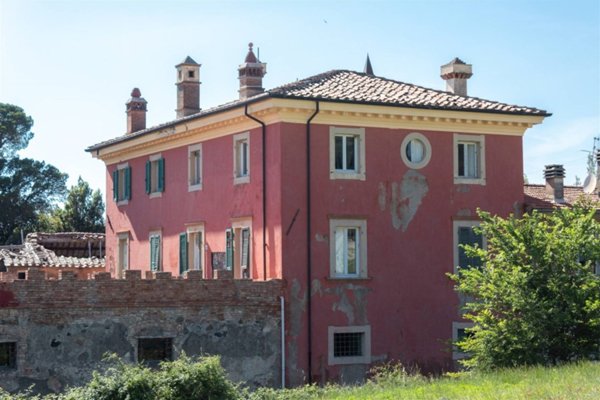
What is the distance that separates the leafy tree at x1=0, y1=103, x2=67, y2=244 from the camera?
63438 mm

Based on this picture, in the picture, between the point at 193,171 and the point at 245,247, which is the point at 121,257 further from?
the point at 245,247

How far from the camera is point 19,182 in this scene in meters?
65.1

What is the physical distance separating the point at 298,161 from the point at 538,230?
6298 mm

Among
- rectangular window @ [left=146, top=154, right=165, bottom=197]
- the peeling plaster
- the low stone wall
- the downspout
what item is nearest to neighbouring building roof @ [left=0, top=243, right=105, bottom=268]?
rectangular window @ [left=146, top=154, right=165, bottom=197]

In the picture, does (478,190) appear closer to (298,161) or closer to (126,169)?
(298,161)

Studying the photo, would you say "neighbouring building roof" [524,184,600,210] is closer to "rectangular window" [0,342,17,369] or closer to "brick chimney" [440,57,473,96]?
"brick chimney" [440,57,473,96]

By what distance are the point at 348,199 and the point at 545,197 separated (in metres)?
7.69

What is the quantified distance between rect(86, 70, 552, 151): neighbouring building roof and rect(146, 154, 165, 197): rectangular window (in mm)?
1194

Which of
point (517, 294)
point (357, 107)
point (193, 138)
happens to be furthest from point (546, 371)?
point (193, 138)

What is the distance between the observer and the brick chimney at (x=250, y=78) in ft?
102

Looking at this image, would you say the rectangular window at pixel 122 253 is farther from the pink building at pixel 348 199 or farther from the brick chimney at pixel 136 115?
the pink building at pixel 348 199

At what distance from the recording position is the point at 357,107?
96.6ft

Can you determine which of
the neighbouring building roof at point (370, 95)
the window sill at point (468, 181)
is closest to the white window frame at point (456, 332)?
the window sill at point (468, 181)

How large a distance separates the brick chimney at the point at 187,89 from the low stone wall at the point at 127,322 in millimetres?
8324
